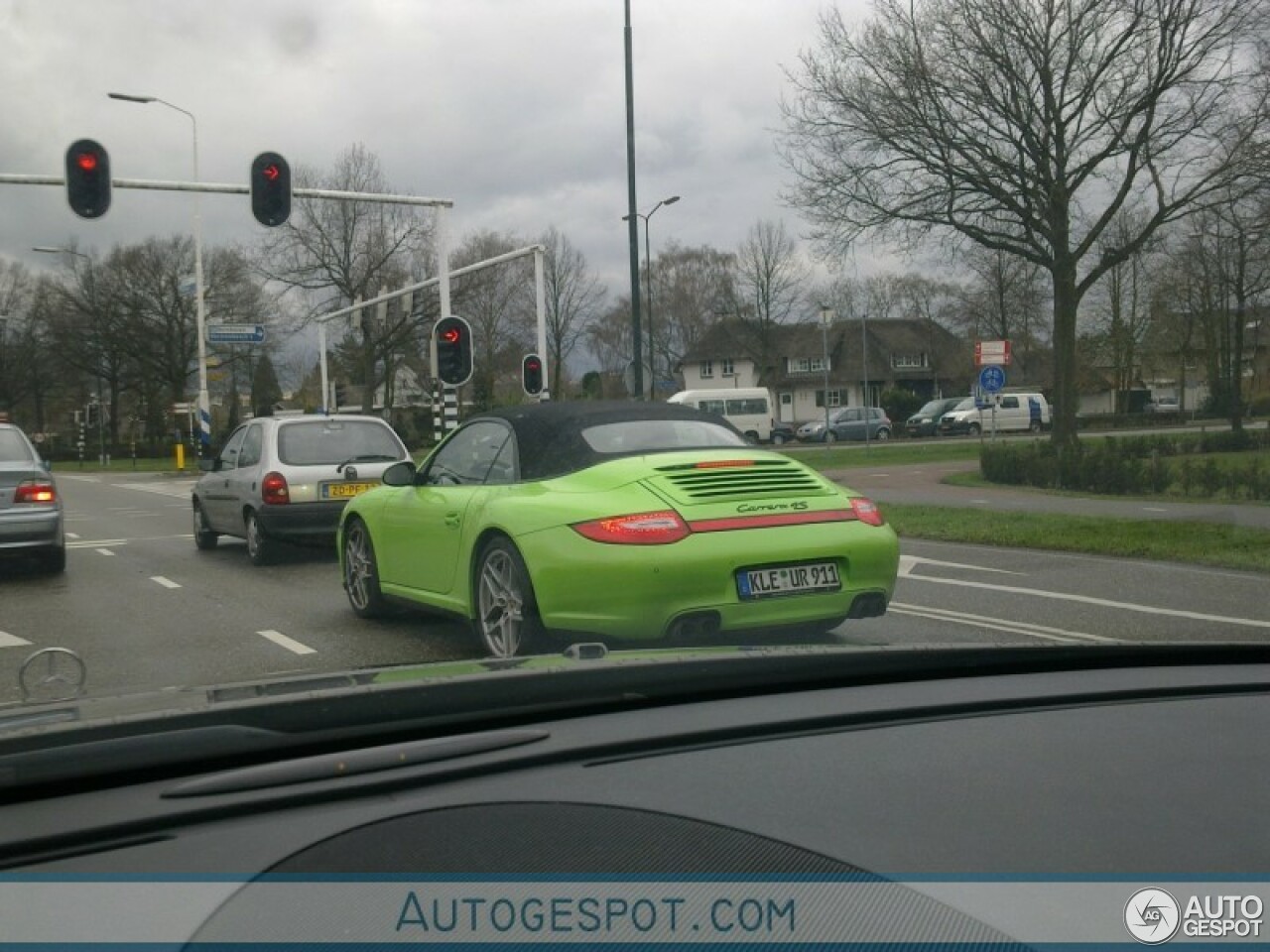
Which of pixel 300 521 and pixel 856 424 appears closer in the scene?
pixel 300 521

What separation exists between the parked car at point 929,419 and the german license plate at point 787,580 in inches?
2178

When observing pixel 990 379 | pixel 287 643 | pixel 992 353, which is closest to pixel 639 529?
pixel 287 643

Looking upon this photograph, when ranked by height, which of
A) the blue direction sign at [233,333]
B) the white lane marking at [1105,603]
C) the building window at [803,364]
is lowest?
the white lane marking at [1105,603]

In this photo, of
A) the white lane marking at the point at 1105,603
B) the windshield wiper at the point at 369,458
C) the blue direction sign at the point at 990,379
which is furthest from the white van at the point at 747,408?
the white lane marking at the point at 1105,603

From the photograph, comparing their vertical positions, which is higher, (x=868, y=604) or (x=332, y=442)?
(x=332, y=442)

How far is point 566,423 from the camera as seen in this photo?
708 cm

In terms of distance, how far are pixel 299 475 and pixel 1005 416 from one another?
5300cm

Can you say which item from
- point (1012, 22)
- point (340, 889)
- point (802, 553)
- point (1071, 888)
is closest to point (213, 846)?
point (340, 889)

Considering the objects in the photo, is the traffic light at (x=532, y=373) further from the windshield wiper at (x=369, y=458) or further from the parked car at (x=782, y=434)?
the parked car at (x=782, y=434)

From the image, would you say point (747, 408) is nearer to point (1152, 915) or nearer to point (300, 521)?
point (300, 521)

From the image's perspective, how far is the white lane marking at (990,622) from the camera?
7.89 m

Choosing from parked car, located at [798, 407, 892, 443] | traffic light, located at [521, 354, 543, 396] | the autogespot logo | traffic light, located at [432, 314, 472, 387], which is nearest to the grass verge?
traffic light, located at [432, 314, 472, 387]

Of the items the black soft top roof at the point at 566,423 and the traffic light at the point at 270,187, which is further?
the traffic light at the point at 270,187

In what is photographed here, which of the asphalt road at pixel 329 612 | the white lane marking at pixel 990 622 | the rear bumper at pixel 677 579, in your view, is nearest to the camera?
the rear bumper at pixel 677 579
